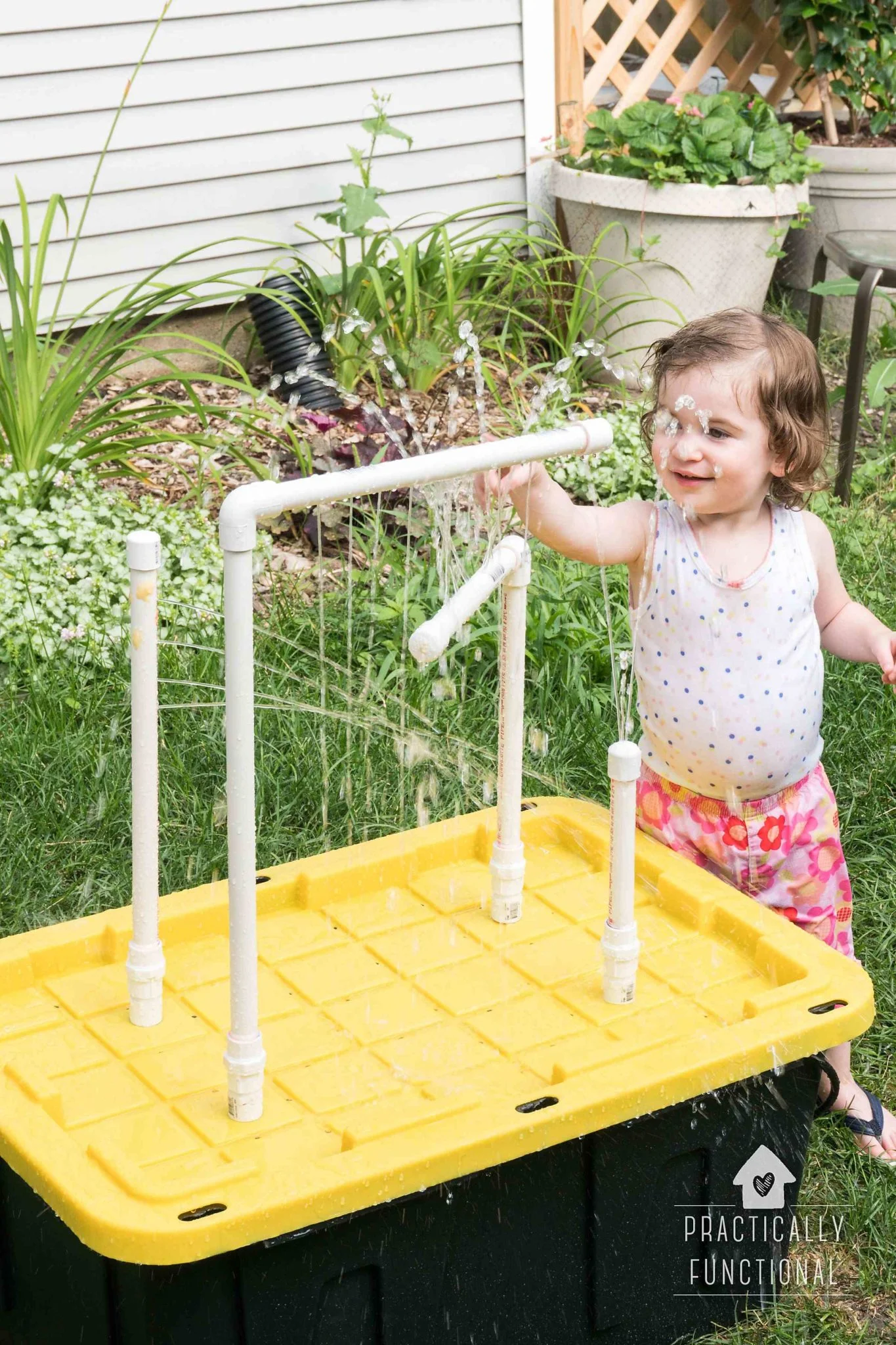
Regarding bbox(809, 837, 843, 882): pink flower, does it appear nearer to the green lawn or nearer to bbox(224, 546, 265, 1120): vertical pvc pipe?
the green lawn

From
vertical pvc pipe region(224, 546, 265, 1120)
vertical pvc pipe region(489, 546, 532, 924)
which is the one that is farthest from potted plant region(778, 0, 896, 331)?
vertical pvc pipe region(224, 546, 265, 1120)

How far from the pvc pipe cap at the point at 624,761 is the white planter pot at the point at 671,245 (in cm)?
352

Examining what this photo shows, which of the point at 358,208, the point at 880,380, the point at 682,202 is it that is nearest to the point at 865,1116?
the point at 880,380

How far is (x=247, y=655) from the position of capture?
1.65 metres

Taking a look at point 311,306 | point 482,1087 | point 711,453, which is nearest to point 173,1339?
point 482,1087

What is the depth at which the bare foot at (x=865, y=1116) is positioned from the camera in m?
2.33

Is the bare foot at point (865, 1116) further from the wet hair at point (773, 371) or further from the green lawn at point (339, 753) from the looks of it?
the wet hair at point (773, 371)

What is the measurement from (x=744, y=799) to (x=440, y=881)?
45 cm

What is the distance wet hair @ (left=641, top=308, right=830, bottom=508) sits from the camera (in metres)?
2.25

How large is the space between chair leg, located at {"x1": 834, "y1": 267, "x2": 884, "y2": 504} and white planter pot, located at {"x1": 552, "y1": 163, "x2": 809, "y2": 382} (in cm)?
102

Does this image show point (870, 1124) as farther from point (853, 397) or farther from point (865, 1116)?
point (853, 397)

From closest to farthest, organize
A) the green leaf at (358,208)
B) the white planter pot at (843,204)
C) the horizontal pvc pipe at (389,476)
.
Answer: the horizontal pvc pipe at (389,476) < the green leaf at (358,208) < the white planter pot at (843,204)

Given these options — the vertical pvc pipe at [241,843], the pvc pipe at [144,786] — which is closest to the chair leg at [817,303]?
the pvc pipe at [144,786]

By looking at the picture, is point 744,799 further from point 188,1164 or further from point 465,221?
point 465,221
